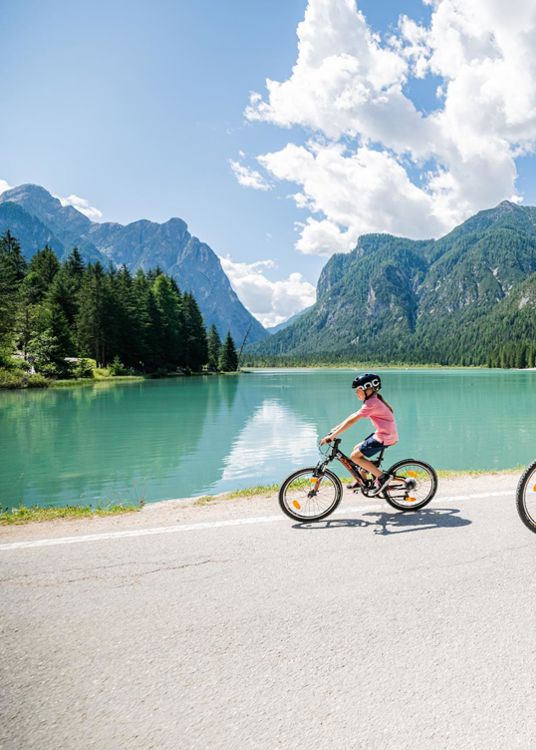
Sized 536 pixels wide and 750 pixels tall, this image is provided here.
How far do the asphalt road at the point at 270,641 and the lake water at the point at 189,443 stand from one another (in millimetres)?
9278

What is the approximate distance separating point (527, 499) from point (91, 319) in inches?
3110

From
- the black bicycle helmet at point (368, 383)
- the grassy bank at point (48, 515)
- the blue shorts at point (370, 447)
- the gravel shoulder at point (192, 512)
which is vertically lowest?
the grassy bank at point (48, 515)

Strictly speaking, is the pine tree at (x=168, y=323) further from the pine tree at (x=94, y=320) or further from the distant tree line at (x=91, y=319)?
the pine tree at (x=94, y=320)

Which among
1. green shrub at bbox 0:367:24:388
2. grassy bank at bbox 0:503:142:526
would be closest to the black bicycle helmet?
grassy bank at bbox 0:503:142:526

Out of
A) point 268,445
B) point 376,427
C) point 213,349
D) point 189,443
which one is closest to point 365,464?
point 376,427

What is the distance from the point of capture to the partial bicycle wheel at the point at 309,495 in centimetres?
746

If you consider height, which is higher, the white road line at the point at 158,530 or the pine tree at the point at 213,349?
the pine tree at the point at 213,349

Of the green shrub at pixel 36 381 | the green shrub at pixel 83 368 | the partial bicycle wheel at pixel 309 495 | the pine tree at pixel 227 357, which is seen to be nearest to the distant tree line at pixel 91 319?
the green shrub at pixel 83 368

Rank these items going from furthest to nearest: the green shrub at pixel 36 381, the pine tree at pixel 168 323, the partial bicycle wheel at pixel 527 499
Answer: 1. the pine tree at pixel 168 323
2. the green shrub at pixel 36 381
3. the partial bicycle wheel at pixel 527 499

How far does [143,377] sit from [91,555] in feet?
266

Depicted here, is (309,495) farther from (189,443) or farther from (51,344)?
(51,344)

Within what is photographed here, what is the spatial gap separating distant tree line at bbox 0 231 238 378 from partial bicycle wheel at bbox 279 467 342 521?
5552 cm

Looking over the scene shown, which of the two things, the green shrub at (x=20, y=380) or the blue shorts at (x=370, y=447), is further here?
the green shrub at (x=20, y=380)

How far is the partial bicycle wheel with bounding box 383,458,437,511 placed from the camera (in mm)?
8008
